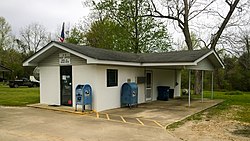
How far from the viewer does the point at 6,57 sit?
42281mm

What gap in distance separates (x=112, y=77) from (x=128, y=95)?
1239mm

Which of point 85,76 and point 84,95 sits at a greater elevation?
point 85,76

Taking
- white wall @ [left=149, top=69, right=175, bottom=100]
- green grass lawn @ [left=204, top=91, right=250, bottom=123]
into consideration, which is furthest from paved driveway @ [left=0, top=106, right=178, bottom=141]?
white wall @ [left=149, top=69, right=175, bottom=100]

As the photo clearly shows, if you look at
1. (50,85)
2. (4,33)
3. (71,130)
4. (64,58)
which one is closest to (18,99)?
(50,85)

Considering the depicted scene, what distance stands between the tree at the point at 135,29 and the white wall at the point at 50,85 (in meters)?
14.6

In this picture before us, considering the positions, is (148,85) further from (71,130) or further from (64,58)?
(71,130)

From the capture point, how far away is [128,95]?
1273 centimetres

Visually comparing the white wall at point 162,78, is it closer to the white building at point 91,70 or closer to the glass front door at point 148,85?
the glass front door at point 148,85

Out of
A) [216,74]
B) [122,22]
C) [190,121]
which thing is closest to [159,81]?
[190,121]

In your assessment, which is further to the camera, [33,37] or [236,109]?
[33,37]

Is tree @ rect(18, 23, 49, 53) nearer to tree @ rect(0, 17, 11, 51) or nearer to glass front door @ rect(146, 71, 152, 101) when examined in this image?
tree @ rect(0, 17, 11, 51)

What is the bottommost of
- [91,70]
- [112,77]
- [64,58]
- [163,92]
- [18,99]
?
[18,99]

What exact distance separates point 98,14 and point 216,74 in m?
17.2

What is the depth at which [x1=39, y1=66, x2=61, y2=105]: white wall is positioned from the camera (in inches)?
522
